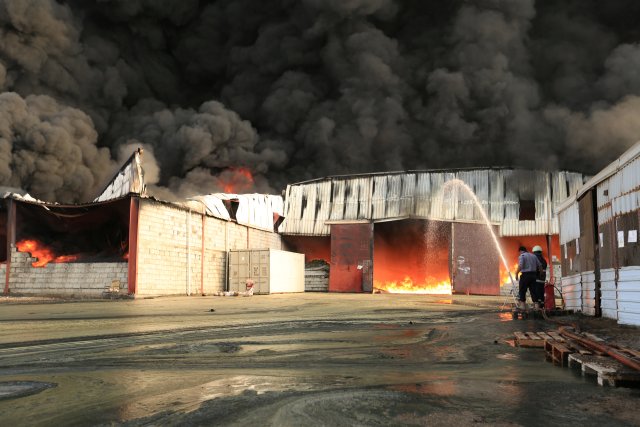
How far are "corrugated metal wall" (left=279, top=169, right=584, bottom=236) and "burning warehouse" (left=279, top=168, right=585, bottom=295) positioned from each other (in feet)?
0.21

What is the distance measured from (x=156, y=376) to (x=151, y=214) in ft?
59.7

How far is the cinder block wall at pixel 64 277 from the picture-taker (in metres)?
21.0

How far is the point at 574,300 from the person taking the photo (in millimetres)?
13102

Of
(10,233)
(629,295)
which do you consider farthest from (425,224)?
(629,295)

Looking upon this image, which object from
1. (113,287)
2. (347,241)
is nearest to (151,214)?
(113,287)

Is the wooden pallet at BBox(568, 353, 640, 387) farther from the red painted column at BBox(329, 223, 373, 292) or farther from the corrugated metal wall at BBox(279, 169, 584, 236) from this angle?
the corrugated metal wall at BBox(279, 169, 584, 236)

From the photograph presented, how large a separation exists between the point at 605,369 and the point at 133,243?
19.3 metres

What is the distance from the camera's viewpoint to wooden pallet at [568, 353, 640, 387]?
3.96 m

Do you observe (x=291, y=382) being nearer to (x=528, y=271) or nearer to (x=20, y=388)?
(x=20, y=388)

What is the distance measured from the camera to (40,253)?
900 inches

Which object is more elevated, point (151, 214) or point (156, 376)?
point (151, 214)

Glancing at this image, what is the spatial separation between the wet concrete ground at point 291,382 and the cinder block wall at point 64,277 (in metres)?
13.8

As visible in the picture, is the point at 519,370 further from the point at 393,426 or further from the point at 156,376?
the point at 156,376

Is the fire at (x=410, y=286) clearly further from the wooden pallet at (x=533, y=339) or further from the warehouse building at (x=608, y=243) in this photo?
the wooden pallet at (x=533, y=339)
